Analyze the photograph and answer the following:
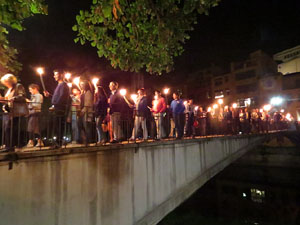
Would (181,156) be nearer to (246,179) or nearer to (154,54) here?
(154,54)

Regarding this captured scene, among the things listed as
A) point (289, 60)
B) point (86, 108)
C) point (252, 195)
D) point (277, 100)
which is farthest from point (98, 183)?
point (289, 60)

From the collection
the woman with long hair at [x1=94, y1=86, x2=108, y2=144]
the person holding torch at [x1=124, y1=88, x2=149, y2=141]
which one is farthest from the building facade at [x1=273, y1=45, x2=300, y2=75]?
the woman with long hair at [x1=94, y1=86, x2=108, y2=144]

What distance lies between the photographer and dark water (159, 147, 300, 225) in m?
15.1

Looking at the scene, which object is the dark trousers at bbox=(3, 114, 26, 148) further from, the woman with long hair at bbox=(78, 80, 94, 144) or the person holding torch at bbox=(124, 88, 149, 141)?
the person holding torch at bbox=(124, 88, 149, 141)

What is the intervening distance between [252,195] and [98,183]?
1788 centimetres

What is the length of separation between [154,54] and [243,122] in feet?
42.2

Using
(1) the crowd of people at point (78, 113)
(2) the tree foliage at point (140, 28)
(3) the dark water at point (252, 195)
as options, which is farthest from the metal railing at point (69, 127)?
(3) the dark water at point (252, 195)

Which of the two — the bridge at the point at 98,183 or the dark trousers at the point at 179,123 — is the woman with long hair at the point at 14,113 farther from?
the dark trousers at the point at 179,123

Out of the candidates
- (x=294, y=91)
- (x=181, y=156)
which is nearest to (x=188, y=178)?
(x=181, y=156)

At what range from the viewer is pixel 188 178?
409 inches

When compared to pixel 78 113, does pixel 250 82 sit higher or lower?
higher

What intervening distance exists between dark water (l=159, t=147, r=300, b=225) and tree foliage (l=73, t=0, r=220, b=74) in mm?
10412

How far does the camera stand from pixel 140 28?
7340mm

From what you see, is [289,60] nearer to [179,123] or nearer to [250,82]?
[250,82]
